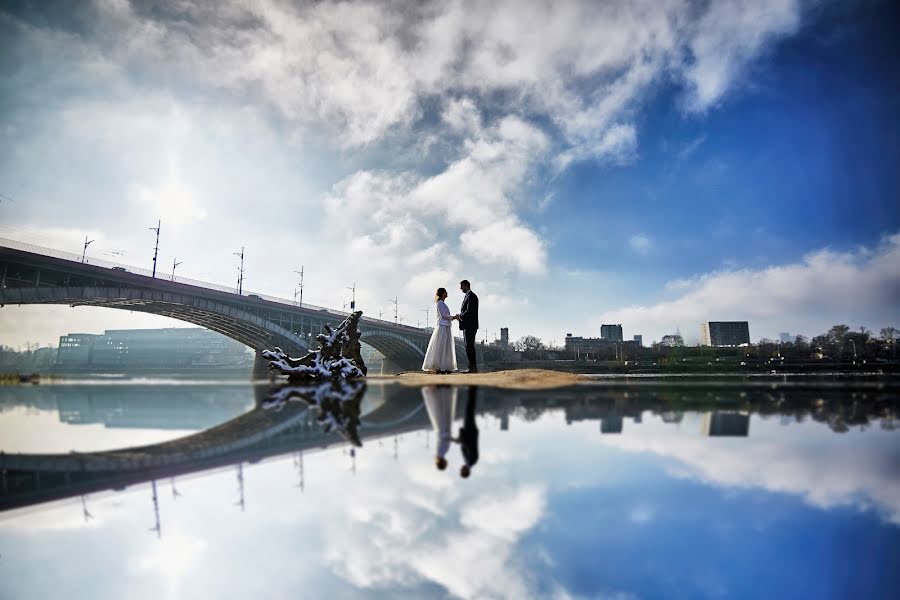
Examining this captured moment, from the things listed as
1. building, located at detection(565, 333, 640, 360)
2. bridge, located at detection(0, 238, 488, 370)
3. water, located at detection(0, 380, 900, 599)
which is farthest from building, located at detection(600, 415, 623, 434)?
building, located at detection(565, 333, 640, 360)

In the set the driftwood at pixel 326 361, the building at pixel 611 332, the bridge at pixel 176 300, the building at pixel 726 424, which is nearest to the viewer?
the building at pixel 726 424

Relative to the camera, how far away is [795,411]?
10.9ft

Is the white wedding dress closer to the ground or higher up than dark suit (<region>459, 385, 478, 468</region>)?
higher up

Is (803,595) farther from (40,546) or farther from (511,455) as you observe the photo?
(40,546)

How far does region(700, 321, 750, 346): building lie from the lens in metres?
111

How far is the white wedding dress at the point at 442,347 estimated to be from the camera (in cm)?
1012

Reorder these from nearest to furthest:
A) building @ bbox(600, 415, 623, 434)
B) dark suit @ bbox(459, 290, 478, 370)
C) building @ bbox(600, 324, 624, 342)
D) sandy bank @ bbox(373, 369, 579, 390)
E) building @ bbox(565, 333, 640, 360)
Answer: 1. building @ bbox(600, 415, 623, 434)
2. sandy bank @ bbox(373, 369, 579, 390)
3. dark suit @ bbox(459, 290, 478, 370)
4. building @ bbox(565, 333, 640, 360)
5. building @ bbox(600, 324, 624, 342)

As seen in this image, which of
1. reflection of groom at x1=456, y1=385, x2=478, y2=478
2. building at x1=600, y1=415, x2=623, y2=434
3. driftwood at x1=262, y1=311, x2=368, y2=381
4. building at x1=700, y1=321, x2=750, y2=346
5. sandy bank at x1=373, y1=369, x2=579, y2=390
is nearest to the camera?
reflection of groom at x1=456, y1=385, x2=478, y2=478

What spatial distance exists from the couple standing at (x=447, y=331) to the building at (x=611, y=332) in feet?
404

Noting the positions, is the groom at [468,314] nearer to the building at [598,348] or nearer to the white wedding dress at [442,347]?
the white wedding dress at [442,347]

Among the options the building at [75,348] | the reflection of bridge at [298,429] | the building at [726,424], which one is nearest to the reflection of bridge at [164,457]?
the reflection of bridge at [298,429]

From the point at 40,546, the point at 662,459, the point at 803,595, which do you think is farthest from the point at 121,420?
the point at 803,595

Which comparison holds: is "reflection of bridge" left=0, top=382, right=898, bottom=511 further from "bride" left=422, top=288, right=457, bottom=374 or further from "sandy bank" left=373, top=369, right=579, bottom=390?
"bride" left=422, top=288, right=457, bottom=374

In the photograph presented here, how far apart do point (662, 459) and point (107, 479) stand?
2491 millimetres
